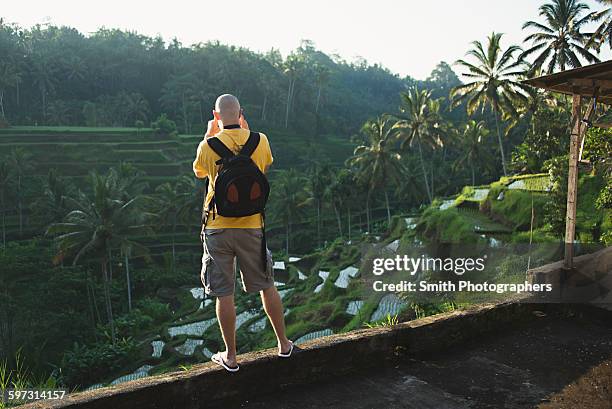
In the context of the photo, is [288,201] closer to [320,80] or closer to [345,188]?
[345,188]

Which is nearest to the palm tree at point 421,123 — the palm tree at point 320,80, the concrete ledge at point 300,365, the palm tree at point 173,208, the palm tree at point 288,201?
the palm tree at point 288,201

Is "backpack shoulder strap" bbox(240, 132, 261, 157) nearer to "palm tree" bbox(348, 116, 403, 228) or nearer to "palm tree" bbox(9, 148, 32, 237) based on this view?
"palm tree" bbox(348, 116, 403, 228)

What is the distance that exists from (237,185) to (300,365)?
1.03 metres

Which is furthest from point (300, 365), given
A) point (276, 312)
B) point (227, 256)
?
point (227, 256)

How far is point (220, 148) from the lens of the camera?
8.63ft

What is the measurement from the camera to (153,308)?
31859 mm

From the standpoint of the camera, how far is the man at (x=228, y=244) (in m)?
2.64

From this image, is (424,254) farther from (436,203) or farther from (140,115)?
(140,115)

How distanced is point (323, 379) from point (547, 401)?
3.70ft

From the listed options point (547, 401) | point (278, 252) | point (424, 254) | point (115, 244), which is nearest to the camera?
point (547, 401)

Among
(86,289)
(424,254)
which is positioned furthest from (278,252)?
(424,254)

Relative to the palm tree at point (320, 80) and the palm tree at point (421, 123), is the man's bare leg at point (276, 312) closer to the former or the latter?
the palm tree at point (421, 123)

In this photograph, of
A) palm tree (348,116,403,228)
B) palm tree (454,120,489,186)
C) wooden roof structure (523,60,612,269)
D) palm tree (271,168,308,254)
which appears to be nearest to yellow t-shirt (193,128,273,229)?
wooden roof structure (523,60,612,269)

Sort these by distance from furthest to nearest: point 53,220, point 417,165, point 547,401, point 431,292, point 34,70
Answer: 1. point 34,70
2. point 417,165
3. point 53,220
4. point 431,292
5. point 547,401
